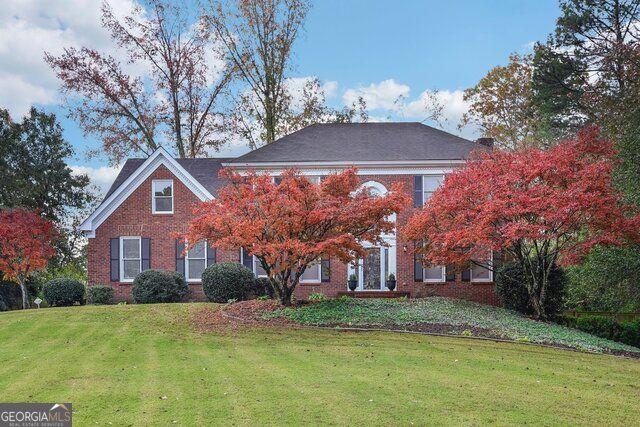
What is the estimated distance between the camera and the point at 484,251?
19.7 m

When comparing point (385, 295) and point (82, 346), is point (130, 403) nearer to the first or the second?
point (82, 346)

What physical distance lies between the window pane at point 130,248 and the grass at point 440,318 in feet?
29.7

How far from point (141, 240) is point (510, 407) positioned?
18.1 m

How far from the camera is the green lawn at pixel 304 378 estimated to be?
7.85 meters

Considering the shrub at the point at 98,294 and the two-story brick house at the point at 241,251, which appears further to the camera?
the two-story brick house at the point at 241,251

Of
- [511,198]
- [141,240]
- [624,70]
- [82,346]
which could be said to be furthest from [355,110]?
[82,346]

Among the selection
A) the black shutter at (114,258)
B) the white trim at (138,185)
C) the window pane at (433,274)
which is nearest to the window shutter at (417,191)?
the window pane at (433,274)

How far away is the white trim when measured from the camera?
23.3 metres

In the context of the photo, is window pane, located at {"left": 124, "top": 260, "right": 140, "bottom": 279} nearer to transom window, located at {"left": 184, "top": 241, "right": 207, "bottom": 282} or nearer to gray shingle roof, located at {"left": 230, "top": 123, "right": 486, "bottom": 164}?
transom window, located at {"left": 184, "top": 241, "right": 207, "bottom": 282}

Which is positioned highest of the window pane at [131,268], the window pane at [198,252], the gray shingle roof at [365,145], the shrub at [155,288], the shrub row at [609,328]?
the gray shingle roof at [365,145]

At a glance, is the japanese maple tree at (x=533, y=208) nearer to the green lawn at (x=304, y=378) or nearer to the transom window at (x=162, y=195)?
the green lawn at (x=304, y=378)

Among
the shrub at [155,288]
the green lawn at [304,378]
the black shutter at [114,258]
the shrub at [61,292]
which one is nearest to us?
the green lawn at [304,378]

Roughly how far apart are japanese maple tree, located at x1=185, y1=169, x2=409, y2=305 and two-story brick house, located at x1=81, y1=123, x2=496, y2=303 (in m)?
6.03

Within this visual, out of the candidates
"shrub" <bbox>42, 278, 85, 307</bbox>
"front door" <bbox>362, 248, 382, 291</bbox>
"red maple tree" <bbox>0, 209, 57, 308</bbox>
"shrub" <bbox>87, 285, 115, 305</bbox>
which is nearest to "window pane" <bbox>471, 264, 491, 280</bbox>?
"front door" <bbox>362, 248, 382, 291</bbox>
